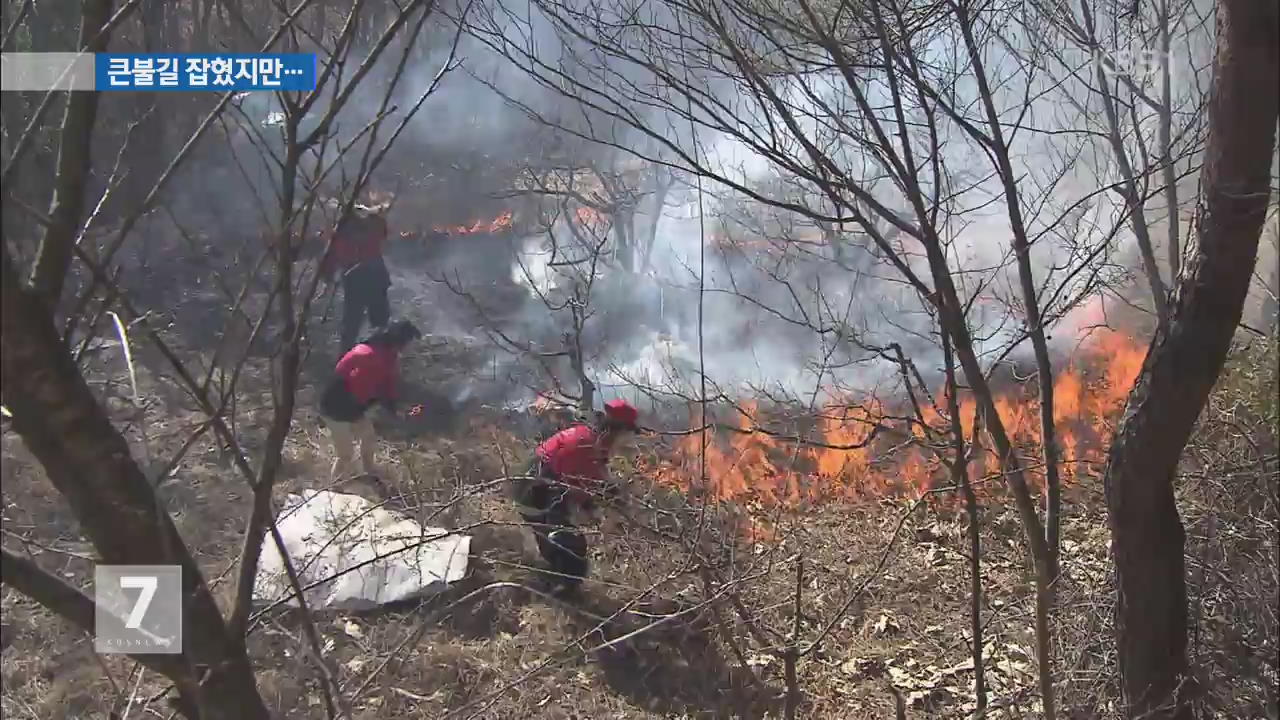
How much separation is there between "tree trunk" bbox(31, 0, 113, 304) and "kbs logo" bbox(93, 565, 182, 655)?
21.3 inches

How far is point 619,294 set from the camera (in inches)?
401

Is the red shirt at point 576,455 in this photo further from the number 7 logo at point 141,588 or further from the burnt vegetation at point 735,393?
the number 7 logo at point 141,588

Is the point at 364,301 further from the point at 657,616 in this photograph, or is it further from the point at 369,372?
the point at 657,616

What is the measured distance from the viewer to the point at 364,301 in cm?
830

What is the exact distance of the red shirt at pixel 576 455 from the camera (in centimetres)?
488

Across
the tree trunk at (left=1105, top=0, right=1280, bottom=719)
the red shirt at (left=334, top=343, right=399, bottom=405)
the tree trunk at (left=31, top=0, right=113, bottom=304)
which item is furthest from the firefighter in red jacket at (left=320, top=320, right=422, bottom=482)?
the tree trunk at (left=1105, top=0, right=1280, bottom=719)

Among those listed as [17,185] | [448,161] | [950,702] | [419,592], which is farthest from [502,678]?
[448,161]

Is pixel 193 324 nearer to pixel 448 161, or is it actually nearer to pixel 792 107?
pixel 448 161

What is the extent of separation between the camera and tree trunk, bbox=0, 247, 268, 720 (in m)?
1.47

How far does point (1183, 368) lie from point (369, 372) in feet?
16.1

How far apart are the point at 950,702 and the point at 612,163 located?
5827mm
